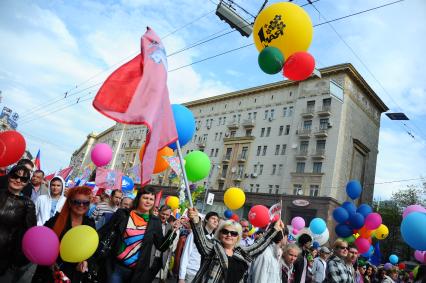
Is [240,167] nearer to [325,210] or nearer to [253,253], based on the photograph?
[325,210]

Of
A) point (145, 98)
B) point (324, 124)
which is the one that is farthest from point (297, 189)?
point (145, 98)

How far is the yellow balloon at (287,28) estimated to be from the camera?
559cm

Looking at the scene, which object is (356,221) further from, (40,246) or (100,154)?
(40,246)

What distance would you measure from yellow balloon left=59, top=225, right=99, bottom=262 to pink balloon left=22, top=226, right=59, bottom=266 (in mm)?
91

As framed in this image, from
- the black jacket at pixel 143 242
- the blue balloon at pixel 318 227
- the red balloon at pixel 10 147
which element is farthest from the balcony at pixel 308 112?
the black jacket at pixel 143 242

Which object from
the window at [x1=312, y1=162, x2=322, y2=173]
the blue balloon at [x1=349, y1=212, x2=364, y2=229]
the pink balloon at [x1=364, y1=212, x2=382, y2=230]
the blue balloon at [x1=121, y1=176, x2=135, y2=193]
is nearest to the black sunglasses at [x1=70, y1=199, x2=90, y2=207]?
the blue balloon at [x1=121, y1=176, x2=135, y2=193]

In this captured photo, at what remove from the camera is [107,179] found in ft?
37.0

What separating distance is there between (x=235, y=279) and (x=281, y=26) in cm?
409

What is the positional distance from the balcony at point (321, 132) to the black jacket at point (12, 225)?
33.7 metres

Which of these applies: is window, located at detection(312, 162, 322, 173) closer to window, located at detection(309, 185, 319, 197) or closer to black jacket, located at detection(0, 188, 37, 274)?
window, located at detection(309, 185, 319, 197)

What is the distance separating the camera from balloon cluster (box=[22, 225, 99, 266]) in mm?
3266

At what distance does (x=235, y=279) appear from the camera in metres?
3.28

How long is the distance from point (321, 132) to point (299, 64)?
3097 cm

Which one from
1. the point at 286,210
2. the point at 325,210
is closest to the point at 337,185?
the point at 325,210
